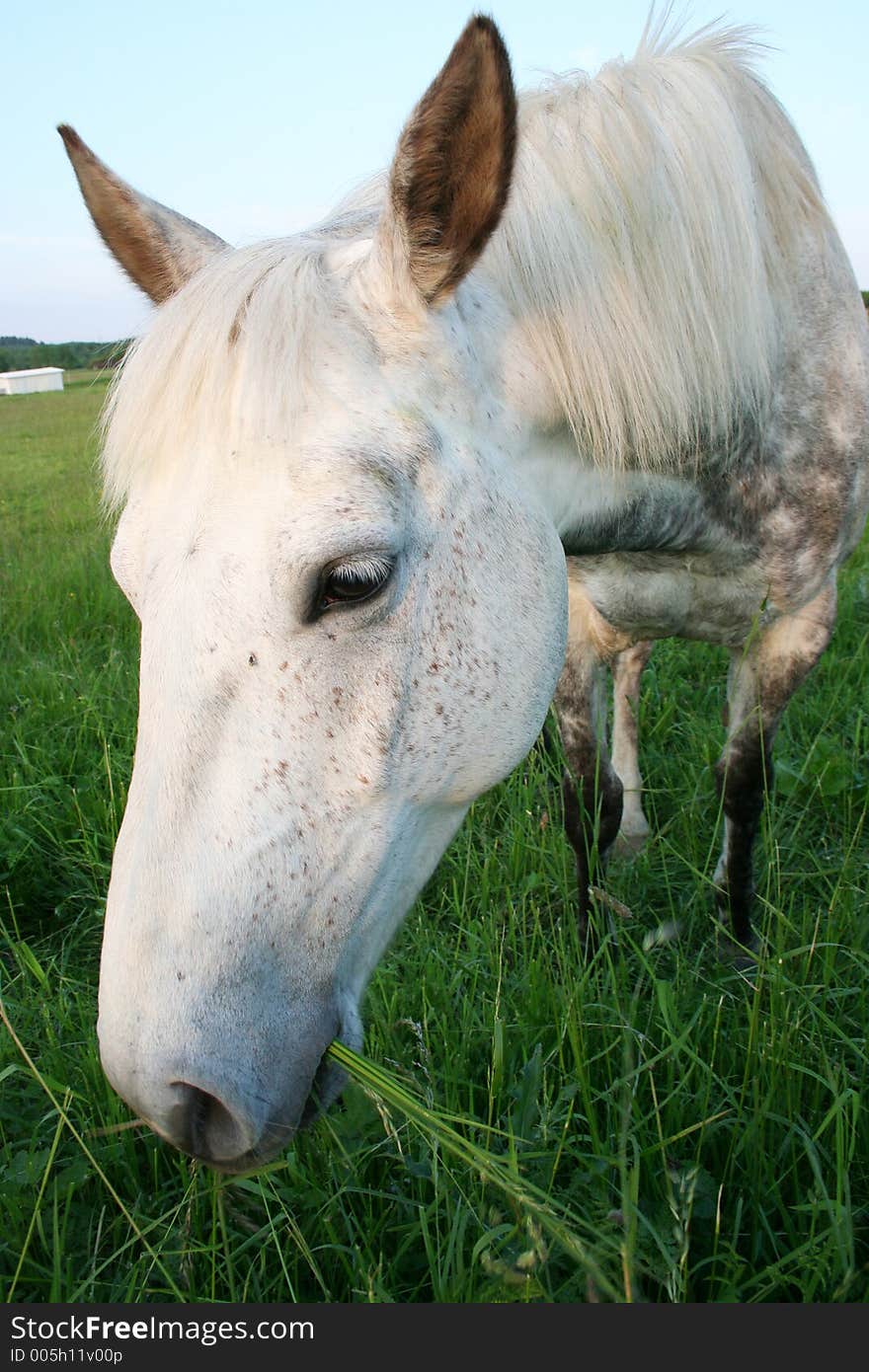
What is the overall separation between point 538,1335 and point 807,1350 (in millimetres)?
400

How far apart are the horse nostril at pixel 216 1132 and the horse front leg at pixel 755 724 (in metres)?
1.80

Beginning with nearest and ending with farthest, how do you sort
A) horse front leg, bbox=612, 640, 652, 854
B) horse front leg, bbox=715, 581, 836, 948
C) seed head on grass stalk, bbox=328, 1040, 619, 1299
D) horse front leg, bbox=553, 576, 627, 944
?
seed head on grass stalk, bbox=328, 1040, 619, 1299 < horse front leg, bbox=715, 581, 836, 948 < horse front leg, bbox=553, 576, 627, 944 < horse front leg, bbox=612, 640, 652, 854

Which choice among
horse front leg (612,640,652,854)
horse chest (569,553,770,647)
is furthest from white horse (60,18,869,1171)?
horse front leg (612,640,652,854)

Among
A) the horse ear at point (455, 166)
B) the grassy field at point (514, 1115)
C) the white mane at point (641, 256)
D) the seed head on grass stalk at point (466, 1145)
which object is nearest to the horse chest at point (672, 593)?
the white mane at point (641, 256)

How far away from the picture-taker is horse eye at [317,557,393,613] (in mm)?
1358

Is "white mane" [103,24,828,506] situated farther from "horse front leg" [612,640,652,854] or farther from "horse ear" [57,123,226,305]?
"horse front leg" [612,640,652,854]

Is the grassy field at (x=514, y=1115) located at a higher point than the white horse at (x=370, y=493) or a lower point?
lower

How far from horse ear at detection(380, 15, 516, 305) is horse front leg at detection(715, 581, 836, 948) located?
165 cm

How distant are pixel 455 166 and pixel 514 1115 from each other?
1.68 m

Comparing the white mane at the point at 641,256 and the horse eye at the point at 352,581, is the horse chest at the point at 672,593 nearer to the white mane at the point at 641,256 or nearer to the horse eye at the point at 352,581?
the white mane at the point at 641,256

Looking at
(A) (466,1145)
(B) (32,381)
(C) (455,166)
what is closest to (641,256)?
(C) (455,166)

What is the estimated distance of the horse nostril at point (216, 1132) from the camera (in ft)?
4.07

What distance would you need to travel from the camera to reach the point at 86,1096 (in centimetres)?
190

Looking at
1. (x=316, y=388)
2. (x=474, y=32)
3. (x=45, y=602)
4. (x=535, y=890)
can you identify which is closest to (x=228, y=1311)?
(x=316, y=388)
